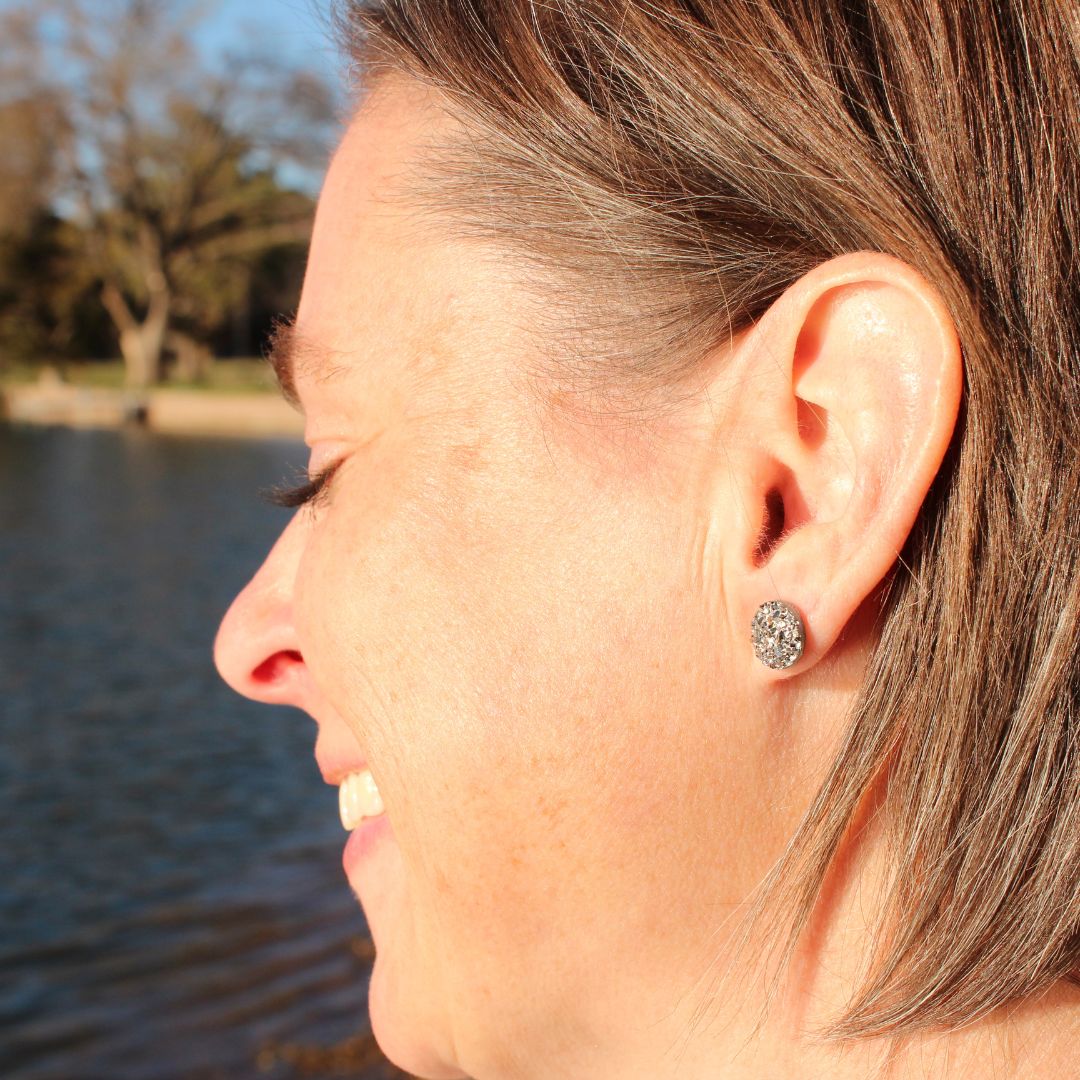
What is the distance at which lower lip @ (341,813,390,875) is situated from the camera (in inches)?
60.7

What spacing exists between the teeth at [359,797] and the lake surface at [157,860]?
50 cm

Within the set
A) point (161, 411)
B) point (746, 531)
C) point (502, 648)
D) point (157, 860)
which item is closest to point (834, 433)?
point (746, 531)

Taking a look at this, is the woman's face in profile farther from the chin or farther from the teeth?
the teeth

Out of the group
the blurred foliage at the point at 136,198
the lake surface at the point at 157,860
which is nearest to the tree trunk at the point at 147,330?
the blurred foliage at the point at 136,198

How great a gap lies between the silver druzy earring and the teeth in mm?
612

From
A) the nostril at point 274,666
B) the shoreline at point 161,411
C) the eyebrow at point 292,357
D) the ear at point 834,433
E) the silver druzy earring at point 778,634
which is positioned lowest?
the shoreline at point 161,411

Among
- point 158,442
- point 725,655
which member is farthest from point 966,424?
point 158,442

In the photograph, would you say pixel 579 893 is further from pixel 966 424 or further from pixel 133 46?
pixel 133 46

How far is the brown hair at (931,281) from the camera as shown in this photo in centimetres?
113

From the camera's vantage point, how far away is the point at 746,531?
117 centimetres

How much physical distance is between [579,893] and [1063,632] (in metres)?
0.53

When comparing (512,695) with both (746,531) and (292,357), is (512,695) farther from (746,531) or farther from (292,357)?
(292,357)

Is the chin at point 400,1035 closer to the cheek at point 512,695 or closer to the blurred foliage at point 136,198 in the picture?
the cheek at point 512,695

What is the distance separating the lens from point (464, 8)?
131 cm
